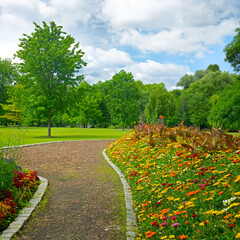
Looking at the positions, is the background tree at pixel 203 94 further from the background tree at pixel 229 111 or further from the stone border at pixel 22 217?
the stone border at pixel 22 217

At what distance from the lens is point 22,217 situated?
3.92 metres

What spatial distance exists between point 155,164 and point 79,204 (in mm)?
2116

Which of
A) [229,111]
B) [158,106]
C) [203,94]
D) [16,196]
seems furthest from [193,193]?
[203,94]

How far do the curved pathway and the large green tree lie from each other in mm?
13830

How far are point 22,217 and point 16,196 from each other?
69cm

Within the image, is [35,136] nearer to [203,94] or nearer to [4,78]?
[4,78]

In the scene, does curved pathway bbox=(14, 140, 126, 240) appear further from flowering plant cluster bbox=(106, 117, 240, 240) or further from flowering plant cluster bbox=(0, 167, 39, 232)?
flowering plant cluster bbox=(106, 117, 240, 240)

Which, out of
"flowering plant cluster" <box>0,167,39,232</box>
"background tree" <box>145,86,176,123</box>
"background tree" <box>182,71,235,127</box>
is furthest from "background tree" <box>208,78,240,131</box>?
"background tree" <box>182,71,235,127</box>

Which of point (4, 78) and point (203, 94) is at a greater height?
point (4, 78)

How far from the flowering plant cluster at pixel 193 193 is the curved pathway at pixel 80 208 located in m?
0.42

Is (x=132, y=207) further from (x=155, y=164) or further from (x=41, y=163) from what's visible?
(x=41, y=163)

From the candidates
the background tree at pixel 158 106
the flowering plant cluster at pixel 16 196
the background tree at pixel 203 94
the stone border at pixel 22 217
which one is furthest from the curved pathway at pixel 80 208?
the background tree at pixel 203 94

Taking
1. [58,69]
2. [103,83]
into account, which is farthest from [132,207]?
[103,83]

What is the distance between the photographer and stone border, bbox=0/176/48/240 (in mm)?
3379
